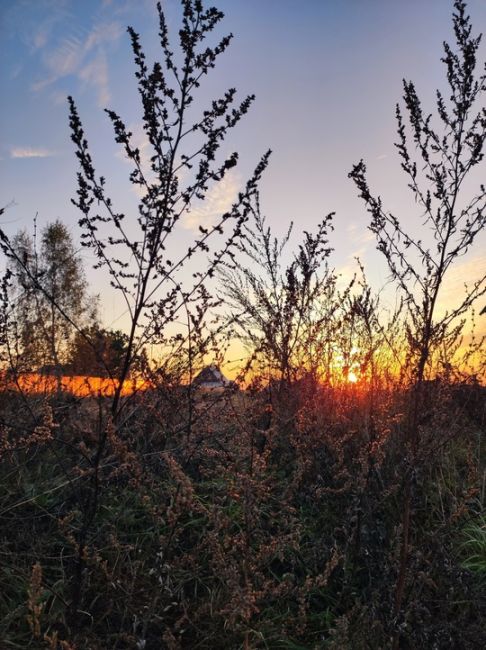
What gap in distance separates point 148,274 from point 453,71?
2096 mm

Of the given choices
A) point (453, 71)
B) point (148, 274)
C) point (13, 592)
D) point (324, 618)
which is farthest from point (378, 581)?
point (453, 71)

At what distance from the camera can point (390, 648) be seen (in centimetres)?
226

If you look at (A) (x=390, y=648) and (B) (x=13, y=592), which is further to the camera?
(B) (x=13, y=592)

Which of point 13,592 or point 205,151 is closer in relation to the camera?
point 13,592

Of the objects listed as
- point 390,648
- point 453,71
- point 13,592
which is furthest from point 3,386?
point 453,71

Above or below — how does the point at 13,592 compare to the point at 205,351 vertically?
below

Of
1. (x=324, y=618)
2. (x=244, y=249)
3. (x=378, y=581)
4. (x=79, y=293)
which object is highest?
(x=79, y=293)

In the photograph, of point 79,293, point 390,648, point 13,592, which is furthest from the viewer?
point 79,293

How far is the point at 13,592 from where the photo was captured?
8.04ft

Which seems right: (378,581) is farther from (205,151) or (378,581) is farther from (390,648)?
(205,151)

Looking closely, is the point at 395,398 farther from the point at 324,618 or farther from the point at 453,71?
the point at 453,71

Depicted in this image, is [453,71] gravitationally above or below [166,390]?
above

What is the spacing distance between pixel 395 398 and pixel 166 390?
242cm

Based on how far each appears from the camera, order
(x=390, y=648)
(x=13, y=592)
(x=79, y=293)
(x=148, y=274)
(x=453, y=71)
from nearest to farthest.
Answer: (x=390, y=648), (x=13, y=592), (x=148, y=274), (x=453, y=71), (x=79, y=293)
